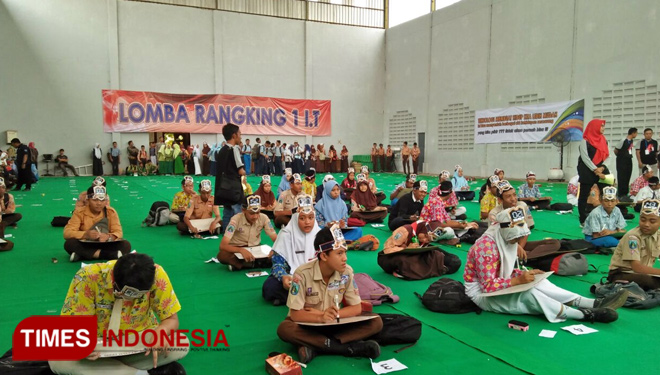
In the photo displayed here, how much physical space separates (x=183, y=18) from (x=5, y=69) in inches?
298

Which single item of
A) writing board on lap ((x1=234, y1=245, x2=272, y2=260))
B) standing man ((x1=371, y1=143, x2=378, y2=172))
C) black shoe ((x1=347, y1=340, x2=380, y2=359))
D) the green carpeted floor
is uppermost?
standing man ((x1=371, y1=143, x2=378, y2=172))

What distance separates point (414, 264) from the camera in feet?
17.1

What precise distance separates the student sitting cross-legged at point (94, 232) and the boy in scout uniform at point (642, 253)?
5.51 metres

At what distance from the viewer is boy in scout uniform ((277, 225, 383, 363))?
313 centimetres

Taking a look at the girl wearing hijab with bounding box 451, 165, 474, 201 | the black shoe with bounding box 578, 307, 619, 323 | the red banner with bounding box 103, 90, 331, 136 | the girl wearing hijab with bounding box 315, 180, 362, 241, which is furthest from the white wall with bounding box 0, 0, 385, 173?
the black shoe with bounding box 578, 307, 619, 323

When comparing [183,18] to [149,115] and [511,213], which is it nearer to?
[149,115]

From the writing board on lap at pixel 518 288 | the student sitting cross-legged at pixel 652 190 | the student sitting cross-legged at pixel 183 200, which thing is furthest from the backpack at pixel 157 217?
the student sitting cross-legged at pixel 652 190

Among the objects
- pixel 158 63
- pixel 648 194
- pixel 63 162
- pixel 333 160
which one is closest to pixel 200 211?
pixel 648 194

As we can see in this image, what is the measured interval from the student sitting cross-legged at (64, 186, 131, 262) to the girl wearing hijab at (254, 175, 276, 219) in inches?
128

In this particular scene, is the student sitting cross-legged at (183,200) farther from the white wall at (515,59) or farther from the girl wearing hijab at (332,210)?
the white wall at (515,59)

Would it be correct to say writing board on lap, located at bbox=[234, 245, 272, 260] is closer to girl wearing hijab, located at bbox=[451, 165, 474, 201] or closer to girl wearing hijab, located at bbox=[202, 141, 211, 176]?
girl wearing hijab, located at bbox=[451, 165, 474, 201]

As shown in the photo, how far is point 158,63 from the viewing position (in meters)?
21.7

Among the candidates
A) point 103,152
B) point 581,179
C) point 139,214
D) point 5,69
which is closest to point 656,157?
point 581,179

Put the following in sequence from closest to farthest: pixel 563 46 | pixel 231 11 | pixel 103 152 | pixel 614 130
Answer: pixel 614 130 → pixel 563 46 → pixel 103 152 → pixel 231 11
